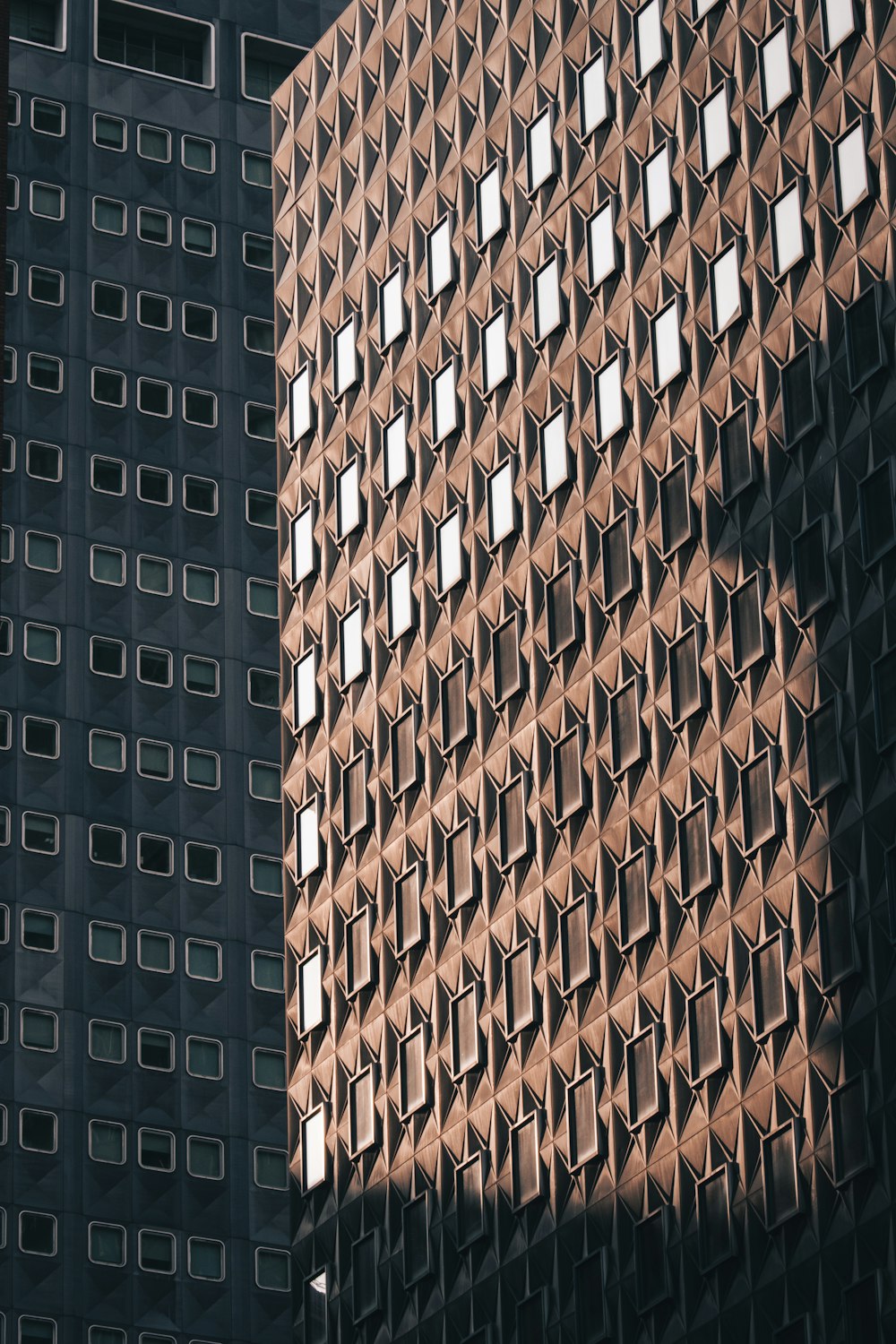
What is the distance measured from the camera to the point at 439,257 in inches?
4048

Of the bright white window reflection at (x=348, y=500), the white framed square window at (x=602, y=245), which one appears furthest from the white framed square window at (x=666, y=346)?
the bright white window reflection at (x=348, y=500)

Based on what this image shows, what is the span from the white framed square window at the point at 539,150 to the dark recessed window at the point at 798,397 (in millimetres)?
17009

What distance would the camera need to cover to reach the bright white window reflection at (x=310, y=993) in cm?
10088

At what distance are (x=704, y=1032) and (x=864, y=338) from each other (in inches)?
741

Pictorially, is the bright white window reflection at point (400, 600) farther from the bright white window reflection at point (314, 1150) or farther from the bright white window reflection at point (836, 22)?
the bright white window reflection at point (836, 22)

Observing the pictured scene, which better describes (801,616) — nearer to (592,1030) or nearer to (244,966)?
(592,1030)

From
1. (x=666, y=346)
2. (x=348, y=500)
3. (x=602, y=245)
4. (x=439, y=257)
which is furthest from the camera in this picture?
(x=348, y=500)

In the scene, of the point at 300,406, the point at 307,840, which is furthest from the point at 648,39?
the point at 307,840

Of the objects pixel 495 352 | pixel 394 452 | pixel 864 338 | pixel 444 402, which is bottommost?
pixel 864 338

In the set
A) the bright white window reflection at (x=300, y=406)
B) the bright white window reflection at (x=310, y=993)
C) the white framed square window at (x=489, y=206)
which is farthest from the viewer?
the bright white window reflection at (x=300, y=406)

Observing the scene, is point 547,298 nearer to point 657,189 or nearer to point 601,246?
point 601,246

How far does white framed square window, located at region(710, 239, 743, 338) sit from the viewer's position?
85375 mm

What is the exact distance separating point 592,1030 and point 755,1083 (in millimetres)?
8759

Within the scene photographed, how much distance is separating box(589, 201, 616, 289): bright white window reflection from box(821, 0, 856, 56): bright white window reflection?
438 inches
